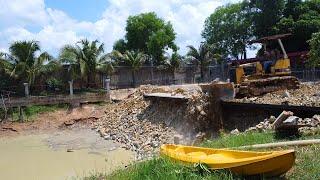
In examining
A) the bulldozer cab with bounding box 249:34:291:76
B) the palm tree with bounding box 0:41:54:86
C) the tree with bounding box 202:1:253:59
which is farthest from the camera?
the tree with bounding box 202:1:253:59

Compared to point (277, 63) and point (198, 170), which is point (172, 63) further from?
point (198, 170)

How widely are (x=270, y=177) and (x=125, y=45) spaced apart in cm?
5396

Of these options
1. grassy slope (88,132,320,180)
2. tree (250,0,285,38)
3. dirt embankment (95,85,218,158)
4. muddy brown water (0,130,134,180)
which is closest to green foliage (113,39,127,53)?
tree (250,0,285,38)

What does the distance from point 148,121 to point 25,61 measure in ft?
43.1

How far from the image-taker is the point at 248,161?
301 inches

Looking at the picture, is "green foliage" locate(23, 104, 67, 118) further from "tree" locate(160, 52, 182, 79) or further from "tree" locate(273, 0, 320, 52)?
"tree" locate(273, 0, 320, 52)

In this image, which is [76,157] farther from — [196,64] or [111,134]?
[196,64]

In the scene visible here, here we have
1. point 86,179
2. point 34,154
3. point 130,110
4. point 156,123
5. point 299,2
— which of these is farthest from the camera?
point 299,2

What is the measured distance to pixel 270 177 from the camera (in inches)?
306

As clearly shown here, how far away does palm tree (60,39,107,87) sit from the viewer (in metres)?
35.9

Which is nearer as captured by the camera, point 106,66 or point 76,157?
point 76,157

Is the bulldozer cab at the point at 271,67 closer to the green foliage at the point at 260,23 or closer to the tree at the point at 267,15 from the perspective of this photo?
the green foliage at the point at 260,23

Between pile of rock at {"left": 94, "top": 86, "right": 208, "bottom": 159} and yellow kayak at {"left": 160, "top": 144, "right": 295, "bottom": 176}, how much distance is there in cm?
1019

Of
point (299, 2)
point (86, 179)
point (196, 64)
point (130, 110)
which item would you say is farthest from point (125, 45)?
point (86, 179)
